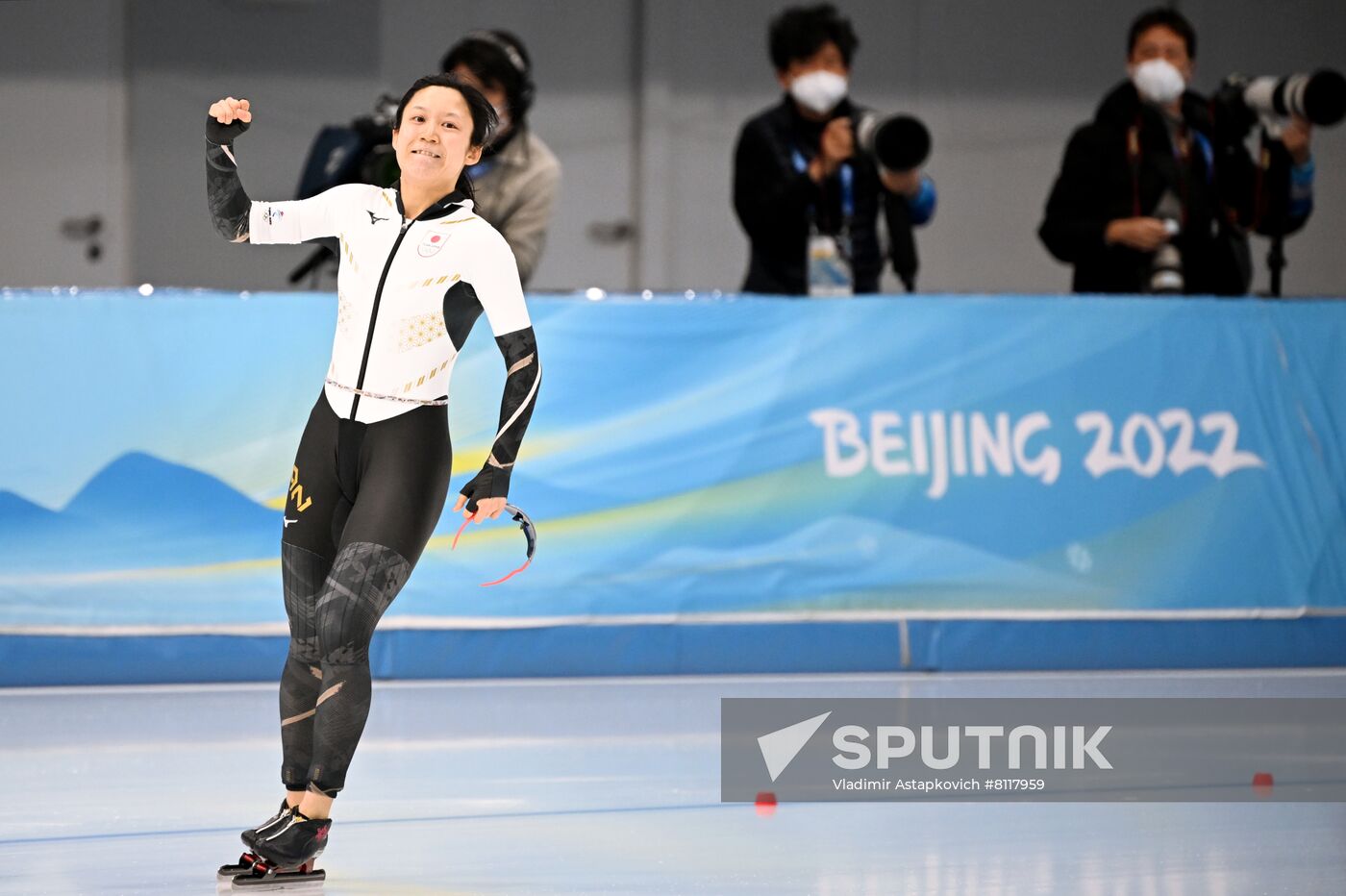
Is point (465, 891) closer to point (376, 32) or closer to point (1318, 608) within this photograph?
point (1318, 608)

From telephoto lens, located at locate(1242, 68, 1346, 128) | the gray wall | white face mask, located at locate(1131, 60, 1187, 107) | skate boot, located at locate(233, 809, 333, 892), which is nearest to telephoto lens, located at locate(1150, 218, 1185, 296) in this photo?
white face mask, located at locate(1131, 60, 1187, 107)

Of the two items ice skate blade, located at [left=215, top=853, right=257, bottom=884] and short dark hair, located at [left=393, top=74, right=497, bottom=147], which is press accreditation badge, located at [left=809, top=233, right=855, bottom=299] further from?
ice skate blade, located at [left=215, top=853, right=257, bottom=884]

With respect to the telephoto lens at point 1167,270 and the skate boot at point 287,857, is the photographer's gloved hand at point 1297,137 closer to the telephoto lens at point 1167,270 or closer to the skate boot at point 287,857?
the telephoto lens at point 1167,270

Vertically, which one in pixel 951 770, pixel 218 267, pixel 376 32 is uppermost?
pixel 376 32

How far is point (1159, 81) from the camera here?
720 cm

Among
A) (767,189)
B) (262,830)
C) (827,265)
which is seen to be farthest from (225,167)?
(827,265)

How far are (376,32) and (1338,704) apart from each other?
689 cm

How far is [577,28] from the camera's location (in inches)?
435

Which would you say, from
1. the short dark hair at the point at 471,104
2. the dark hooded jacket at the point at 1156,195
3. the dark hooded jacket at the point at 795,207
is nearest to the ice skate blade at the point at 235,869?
the short dark hair at the point at 471,104

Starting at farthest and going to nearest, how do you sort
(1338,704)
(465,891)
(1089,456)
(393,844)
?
(1089,456) < (1338,704) < (393,844) < (465,891)

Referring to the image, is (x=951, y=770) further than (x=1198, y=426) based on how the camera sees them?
No

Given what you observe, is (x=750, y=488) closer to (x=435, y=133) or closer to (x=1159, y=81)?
(x=1159, y=81)

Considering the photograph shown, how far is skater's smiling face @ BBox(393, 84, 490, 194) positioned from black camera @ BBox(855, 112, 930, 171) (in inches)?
116

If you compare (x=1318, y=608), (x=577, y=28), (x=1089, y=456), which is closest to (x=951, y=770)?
(x=1089, y=456)
